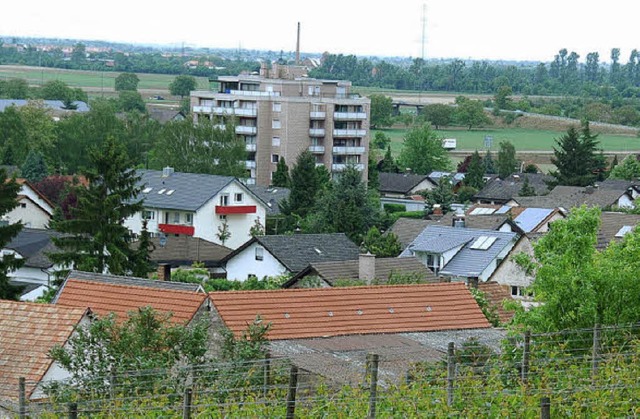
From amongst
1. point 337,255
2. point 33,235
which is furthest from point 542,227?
point 33,235

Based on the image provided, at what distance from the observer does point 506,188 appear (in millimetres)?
91250

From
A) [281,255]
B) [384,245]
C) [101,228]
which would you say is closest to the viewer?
[101,228]

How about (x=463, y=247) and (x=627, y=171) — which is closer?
(x=463, y=247)

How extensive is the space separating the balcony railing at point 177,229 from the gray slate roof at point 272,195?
29.4 ft

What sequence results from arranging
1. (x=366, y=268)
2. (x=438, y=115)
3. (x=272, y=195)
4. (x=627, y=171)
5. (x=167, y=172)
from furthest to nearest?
(x=438, y=115)
(x=627, y=171)
(x=272, y=195)
(x=167, y=172)
(x=366, y=268)

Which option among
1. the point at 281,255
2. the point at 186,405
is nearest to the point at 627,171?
the point at 281,255

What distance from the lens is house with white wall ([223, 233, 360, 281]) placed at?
161ft

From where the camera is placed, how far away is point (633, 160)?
98.4 metres

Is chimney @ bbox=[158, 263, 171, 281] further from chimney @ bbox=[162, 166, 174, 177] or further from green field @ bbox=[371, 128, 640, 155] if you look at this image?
green field @ bbox=[371, 128, 640, 155]

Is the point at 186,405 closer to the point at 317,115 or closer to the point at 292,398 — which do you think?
the point at 292,398

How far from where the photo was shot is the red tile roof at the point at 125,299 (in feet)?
89.0

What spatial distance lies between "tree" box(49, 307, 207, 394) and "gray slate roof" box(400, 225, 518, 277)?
26206 millimetres

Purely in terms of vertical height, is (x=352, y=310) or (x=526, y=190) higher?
(x=352, y=310)

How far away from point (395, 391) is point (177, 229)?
49737 millimetres
